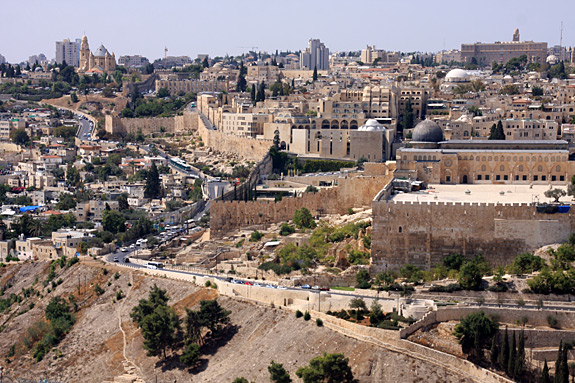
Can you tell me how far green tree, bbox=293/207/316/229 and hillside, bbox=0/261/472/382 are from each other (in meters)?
7.20

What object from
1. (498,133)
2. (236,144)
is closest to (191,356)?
(498,133)

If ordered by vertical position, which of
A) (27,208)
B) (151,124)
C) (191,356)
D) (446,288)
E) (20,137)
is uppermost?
(151,124)

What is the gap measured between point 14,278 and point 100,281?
26.6 feet

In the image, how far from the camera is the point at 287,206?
153 feet

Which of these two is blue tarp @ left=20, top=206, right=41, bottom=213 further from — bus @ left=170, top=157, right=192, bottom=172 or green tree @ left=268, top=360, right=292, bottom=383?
green tree @ left=268, top=360, right=292, bottom=383

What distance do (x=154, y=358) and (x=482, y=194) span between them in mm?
13577

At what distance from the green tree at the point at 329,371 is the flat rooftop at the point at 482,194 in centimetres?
946

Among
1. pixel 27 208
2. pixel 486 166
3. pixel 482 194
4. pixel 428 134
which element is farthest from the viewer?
pixel 27 208

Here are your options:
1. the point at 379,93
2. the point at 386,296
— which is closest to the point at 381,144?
the point at 379,93

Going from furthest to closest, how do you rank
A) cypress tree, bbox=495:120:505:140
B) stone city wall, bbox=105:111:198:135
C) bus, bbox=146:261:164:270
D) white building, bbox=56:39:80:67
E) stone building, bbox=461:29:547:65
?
1. white building, bbox=56:39:80:67
2. stone building, bbox=461:29:547:65
3. stone city wall, bbox=105:111:198:135
4. cypress tree, bbox=495:120:505:140
5. bus, bbox=146:261:164:270

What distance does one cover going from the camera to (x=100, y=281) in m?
43.2

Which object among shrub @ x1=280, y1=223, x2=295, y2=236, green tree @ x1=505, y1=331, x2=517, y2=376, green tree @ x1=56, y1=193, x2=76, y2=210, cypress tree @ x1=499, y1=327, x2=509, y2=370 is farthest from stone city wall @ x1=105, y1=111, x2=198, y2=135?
green tree @ x1=505, y1=331, x2=517, y2=376

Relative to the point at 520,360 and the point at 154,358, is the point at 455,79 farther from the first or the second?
the point at 520,360

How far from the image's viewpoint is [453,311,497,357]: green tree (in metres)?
29.9
